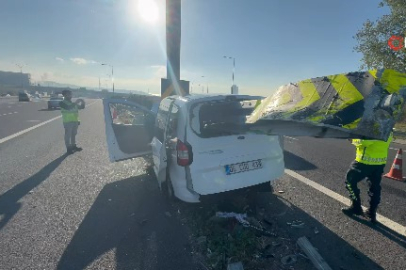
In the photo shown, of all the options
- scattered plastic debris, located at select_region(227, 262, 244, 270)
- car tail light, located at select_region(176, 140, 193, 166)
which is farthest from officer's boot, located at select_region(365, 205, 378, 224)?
car tail light, located at select_region(176, 140, 193, 166)

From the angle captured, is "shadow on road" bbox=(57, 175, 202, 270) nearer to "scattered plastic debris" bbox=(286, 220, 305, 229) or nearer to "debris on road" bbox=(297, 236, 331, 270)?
"debris on road" bbox=(297, 236, 331, 270)

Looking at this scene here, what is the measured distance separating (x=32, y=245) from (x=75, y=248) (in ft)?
2.04

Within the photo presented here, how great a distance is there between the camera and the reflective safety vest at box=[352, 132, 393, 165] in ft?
12.1

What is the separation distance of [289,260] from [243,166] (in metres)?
1.39

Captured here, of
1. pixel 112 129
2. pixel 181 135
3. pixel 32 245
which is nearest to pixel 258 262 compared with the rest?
pixel 181 135

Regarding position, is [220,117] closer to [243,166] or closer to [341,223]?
[243,166]

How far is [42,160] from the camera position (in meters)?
7.82

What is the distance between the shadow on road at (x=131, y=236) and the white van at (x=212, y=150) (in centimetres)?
52

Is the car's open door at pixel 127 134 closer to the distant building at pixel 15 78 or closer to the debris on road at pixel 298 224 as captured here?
the debris on road at pixel 298 224

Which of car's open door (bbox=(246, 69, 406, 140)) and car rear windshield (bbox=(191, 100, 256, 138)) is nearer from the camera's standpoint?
car's open door (bbox=(246, 69, 406, 140))

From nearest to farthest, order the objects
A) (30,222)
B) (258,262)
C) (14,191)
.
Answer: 1. (258,262)
2. (30,222)
3. (14,191)

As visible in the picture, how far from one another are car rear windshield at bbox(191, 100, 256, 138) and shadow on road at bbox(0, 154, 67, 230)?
3.52m

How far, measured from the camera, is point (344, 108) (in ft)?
9.37

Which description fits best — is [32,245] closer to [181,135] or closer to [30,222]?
[30,222]
